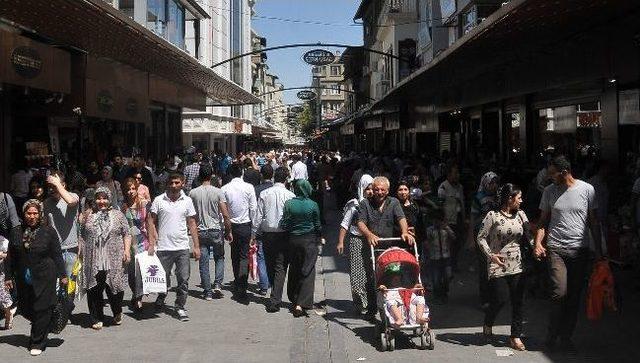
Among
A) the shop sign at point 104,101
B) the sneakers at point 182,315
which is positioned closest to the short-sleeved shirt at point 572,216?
the sneakers at point 182,315

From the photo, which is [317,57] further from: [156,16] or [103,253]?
[103,253]

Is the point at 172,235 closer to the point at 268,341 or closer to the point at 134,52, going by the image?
the point at 268,341

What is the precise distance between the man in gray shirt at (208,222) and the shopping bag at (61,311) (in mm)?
2000

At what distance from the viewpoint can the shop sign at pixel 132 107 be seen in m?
16.9

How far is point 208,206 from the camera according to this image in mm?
9141

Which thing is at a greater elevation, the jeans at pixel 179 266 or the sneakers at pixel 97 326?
the jeans at pixel 179 266

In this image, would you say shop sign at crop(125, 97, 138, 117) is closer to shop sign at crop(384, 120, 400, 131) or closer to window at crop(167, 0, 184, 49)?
shop sign at crop(384, 120, 400, 131)

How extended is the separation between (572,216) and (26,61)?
8.62 m

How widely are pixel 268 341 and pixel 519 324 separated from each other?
2484mm

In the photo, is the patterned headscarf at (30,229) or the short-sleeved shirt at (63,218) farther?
the short-sleeved shirt at (63,218)

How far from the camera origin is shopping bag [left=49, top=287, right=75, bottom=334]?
714 centimetres

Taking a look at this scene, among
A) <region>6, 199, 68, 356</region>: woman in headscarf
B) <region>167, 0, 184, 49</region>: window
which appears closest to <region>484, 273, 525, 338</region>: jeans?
<region>6, 199, 68, 356</region>: woman in headscarf

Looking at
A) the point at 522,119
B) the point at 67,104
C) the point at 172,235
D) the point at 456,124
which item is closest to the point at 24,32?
the point at 67,104

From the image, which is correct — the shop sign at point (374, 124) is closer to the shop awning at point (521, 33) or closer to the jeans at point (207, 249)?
the shop awning at point (521, 33)
